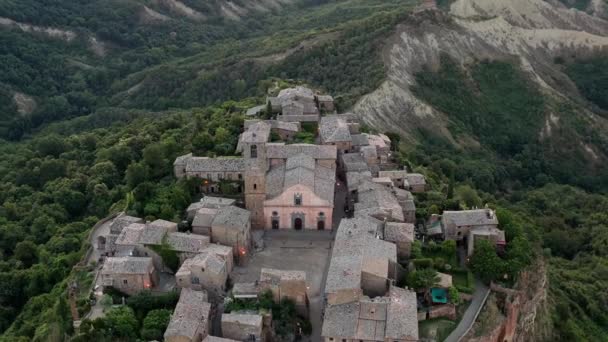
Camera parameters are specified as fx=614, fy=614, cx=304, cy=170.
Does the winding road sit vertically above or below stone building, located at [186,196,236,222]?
below

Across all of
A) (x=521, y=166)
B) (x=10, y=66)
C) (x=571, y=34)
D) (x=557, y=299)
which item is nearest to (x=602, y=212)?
(x=521, y=166)

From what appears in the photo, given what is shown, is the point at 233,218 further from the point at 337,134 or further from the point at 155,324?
the point at 337,134

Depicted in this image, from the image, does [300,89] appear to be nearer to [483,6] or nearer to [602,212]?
[602,212]

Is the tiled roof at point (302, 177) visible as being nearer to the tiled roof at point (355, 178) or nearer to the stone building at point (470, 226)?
the tiled roof at point (355, 178)

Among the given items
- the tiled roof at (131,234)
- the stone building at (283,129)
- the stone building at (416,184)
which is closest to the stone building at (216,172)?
the stone building at (283,129)

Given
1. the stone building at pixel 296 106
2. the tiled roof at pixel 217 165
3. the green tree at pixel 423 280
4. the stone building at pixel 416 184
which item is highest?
the stone building at pixel 296 106

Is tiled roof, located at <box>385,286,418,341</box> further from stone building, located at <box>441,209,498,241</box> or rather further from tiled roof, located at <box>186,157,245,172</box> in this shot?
tiled roof, located at <box>186,157,245,172</box>

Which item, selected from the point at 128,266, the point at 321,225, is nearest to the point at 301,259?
the point at 321,225

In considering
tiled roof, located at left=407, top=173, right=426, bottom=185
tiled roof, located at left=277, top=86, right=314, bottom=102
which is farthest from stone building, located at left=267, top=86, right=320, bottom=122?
tiled roof, located at left=407, top=173, right=426, bottom=185
